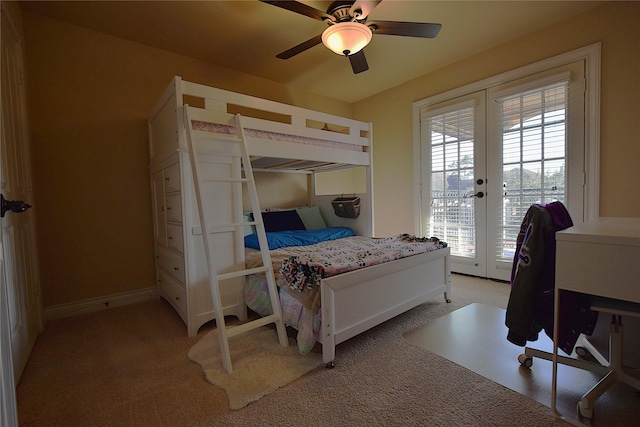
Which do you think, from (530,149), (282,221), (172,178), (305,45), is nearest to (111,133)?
(172,178)

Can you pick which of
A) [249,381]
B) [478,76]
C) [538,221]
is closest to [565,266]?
[538,221]

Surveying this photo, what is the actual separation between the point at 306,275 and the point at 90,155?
7.76ft

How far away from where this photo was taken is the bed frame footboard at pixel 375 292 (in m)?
1.67

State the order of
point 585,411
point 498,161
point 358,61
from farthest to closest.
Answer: point 498,161 < point 358,61 < point 585,411

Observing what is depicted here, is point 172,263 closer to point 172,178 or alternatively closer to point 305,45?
point 172,178

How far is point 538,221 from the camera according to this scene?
1.35 metres

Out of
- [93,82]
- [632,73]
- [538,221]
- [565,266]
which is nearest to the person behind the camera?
[565,266]

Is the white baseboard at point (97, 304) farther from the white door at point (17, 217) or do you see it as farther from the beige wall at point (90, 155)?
the white door at point (17, 217)

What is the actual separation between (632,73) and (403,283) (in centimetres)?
257

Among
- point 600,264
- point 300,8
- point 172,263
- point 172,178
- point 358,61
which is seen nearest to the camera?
point 600,264

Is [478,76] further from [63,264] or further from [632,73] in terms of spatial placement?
[63,264]

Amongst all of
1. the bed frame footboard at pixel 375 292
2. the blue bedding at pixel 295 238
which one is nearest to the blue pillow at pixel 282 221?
the blue bedding at pixel 295 238

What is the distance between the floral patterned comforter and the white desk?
1.02m

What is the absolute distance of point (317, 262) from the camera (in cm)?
179
